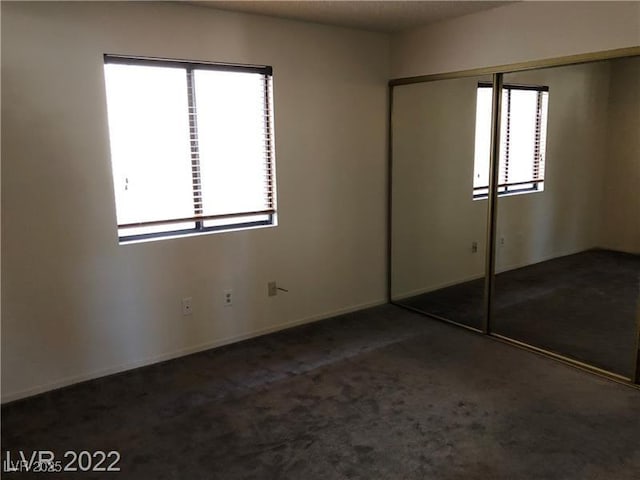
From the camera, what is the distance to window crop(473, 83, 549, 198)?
3432 millimetres

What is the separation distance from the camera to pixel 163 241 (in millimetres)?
3311

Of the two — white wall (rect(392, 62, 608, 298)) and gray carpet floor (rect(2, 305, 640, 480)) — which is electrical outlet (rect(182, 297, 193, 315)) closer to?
gray carpet floor (rect(2, 305, 640, 480))

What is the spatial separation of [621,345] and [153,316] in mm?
2974

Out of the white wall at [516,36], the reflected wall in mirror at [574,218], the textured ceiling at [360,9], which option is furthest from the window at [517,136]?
the textured ceiling at [360,9]

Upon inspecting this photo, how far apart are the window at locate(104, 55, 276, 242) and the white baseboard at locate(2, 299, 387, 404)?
813 millimetres

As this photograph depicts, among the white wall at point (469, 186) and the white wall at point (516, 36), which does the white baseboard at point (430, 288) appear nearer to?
the white wall at point (469, 186)

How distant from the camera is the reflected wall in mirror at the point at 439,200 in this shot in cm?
382

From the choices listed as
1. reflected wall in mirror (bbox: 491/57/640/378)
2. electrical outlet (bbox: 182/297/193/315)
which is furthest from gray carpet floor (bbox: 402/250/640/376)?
electrical outlet (bbox: 182/297/193/315)

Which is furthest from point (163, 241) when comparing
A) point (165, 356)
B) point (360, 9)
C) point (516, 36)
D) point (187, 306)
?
point (516, 36)

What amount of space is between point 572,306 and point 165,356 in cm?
281

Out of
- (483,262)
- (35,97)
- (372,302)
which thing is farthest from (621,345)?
(35,97)

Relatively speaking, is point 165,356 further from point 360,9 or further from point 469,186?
point 360,9

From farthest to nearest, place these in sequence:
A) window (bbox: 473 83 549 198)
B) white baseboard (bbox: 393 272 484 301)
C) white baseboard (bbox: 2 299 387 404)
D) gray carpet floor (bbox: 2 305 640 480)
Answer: white baseboard (bbox: 393 272 484 301) < window (bbox: 473 83 549 198) < white baseboard (bbox: 2 299 387 404) < gray carpet floor (bbox: 2 305 640 480)

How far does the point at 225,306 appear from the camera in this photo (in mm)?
3643
